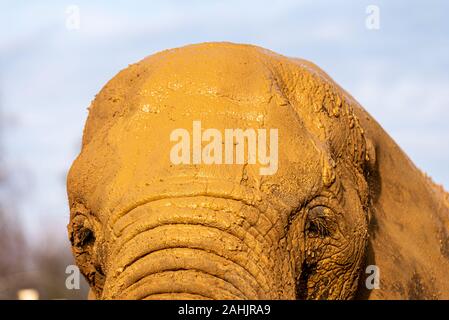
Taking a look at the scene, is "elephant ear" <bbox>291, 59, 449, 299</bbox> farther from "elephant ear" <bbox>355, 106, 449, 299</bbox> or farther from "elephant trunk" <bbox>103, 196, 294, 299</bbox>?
"elephant trunk" <bbox>103, 196, 294, 299</bbox>

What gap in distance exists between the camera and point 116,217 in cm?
319

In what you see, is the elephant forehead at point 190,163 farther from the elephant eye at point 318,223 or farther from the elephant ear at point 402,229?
the elephant ear at point 402,229

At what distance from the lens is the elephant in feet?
9.75

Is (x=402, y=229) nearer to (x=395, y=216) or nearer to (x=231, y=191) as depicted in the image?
(x=395, y=216)

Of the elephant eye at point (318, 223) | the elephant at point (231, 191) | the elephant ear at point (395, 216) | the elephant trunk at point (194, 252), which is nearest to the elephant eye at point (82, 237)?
the elephant at point (231, 191)

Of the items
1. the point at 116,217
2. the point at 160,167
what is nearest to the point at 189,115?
the point at 160,167

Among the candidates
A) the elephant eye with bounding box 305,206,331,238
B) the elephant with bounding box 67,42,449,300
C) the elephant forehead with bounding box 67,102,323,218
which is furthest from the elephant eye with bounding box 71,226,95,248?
the elephant eye with bounding box 305,206,331,238

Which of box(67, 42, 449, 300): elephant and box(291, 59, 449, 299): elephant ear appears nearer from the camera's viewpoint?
box(67, 42, 449, 300): elephant

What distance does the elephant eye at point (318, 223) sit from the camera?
3.32 meters

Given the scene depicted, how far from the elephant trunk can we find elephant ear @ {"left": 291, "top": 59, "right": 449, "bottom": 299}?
2.26 feet

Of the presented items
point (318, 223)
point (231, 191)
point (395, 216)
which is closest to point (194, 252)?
point (231, 191)

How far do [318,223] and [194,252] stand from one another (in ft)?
2.01

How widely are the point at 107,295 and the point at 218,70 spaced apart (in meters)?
0.93
